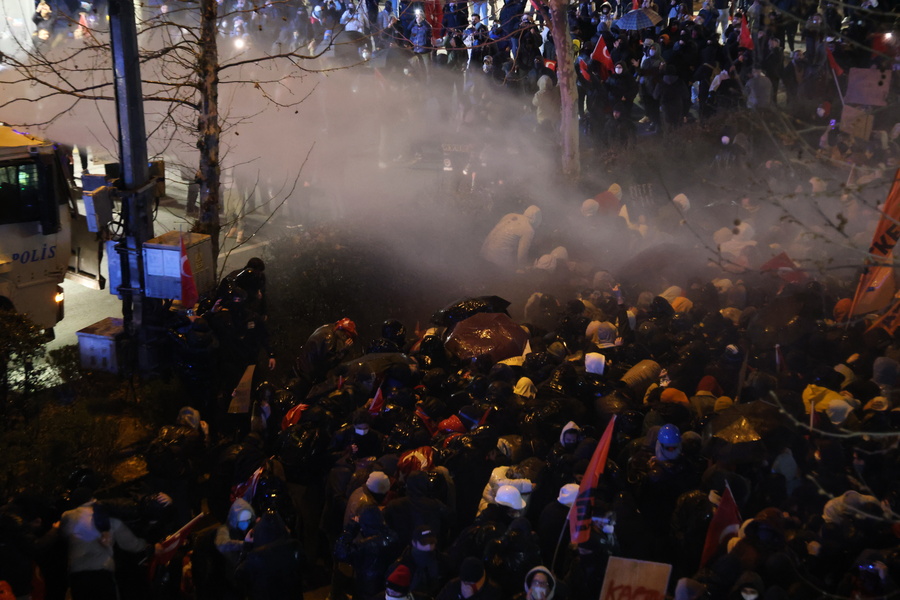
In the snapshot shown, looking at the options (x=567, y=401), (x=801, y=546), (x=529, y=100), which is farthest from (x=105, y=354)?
(x=529, y=100)

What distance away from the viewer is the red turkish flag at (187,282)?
7398 mm

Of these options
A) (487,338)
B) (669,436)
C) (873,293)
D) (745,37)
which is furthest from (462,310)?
(745,37)

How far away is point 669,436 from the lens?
577 cm

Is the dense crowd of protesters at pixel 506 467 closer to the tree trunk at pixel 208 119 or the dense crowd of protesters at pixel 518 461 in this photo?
the dense crowd of protesters at pixel 518 461

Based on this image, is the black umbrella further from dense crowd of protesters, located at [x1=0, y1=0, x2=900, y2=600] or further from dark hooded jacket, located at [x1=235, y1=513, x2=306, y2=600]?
dark hooded jacket, located at [x1=235, y1=513, x2=306, y2=600]

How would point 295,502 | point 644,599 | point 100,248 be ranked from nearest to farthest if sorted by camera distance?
1. point 644,599
2. point 295,502
3. point 100,248

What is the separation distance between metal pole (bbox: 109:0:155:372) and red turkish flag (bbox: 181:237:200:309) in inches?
18.5

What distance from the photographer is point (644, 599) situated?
473 cm

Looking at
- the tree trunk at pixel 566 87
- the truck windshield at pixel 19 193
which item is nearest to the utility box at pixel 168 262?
the truck windshield at pixel 19 193

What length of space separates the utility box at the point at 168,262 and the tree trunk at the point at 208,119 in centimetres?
70

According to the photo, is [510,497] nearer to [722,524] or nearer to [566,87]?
[722,524]

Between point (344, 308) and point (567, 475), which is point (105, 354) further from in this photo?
point (567, 475)

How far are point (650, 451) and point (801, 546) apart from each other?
136 centimetres

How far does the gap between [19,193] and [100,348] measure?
7.62 feet
